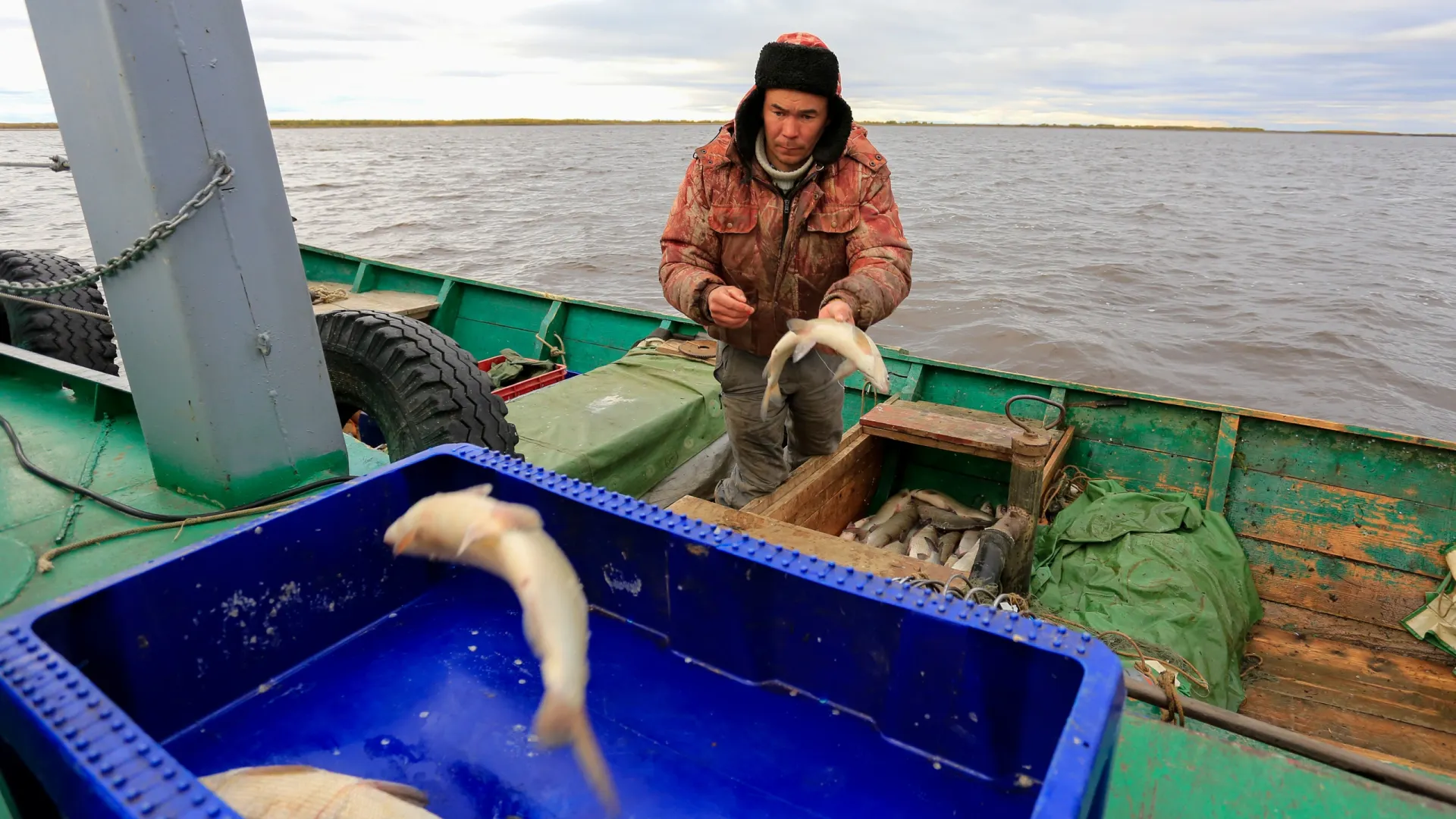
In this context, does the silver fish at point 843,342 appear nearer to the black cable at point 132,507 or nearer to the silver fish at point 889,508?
the black cable at point 132,507

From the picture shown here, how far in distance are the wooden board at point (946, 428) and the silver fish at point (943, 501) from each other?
39 centimetres

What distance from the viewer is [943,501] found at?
5379mm

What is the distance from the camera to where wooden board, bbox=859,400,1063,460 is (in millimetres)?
4914

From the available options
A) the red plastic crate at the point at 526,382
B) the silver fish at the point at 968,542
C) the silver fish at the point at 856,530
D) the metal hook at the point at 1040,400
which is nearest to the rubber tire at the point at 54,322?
the red plastic crate at the point at 526,382

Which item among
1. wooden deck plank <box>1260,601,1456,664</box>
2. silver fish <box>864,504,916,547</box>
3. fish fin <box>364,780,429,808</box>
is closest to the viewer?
fish fin <box>364,780,429,808</box>

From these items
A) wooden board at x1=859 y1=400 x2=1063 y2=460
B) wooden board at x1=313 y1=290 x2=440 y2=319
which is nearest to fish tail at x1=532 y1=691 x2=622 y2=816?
wooden board at x1=859 y1=400 x2=1063 y2=460

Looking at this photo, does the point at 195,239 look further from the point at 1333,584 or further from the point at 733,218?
the point at 1333,584

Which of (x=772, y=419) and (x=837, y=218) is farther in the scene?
(x=772, y=419)

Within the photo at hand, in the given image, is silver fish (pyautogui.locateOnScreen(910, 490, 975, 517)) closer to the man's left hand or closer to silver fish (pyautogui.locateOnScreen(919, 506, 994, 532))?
silver fish (pyautogui.locateOnScreen(919, 506, 994, 532))

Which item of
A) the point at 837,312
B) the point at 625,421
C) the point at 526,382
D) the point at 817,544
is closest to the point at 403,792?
the point at 837,312

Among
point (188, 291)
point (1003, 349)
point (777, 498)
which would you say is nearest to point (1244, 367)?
point (1003, 349)

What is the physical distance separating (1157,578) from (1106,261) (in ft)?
48.2

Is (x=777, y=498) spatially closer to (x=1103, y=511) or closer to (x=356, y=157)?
(x=1103, y=511)

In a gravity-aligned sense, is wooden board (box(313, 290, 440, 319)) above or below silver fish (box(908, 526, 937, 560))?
above
